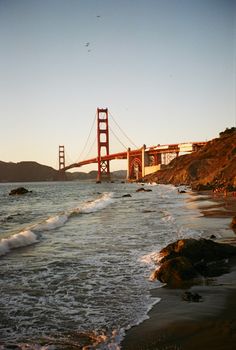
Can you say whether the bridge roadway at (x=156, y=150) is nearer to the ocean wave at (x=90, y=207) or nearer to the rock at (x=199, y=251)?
the ocean wave at (x=90, y=207)

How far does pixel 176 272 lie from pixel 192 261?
87cm

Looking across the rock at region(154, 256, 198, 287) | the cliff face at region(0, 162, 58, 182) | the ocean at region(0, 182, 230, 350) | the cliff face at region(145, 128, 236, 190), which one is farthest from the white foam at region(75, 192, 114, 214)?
the cliff face at region(0, 162, 58, 182)

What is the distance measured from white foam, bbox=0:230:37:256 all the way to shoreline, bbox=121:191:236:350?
5380 millimetres

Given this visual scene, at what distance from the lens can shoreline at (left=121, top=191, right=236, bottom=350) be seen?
382cm

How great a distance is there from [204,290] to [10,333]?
268 centimetres

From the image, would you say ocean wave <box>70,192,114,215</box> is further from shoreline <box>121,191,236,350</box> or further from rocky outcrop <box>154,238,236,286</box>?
shoreline <box>121,191,236,350</box>

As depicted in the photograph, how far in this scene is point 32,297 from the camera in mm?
5754

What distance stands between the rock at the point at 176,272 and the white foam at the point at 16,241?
4591mm

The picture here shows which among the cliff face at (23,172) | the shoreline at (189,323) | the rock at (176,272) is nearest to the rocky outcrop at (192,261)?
the rock at (176,272)

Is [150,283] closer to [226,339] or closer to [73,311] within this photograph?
[73,311]

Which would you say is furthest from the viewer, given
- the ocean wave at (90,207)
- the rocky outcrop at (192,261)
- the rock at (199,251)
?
the ocean wave at (90,207)

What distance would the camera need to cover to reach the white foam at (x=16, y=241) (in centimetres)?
1005

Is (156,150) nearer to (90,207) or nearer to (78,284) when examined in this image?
(90,207)

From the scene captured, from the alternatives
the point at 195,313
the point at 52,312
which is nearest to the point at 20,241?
the point at 52,312
